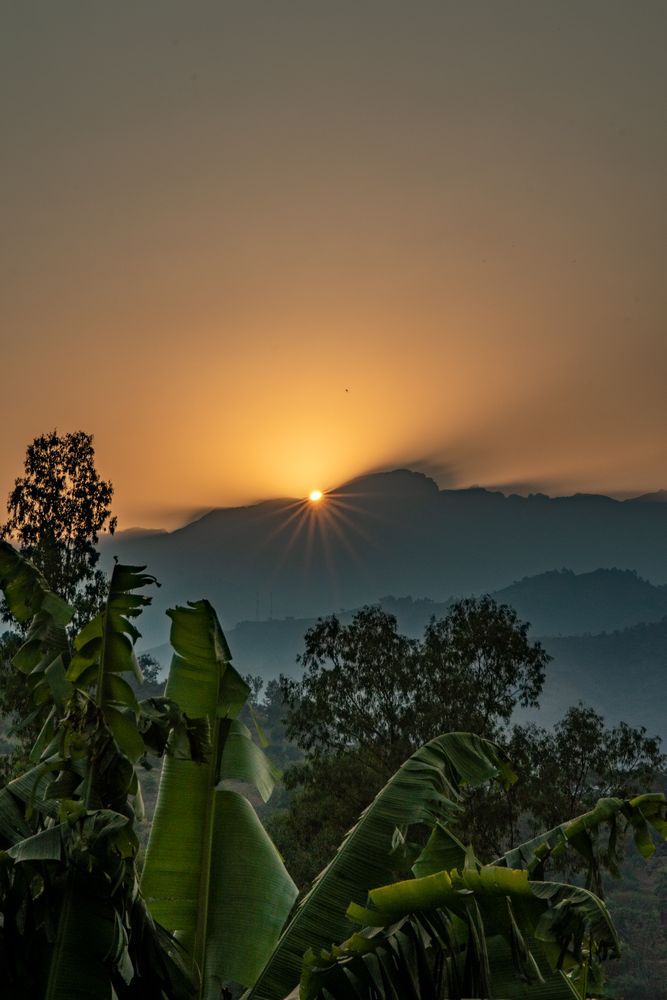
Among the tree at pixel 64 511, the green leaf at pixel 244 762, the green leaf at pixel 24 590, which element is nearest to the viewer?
the green leaf at pixel 24 590

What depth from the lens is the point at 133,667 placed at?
4680 mm

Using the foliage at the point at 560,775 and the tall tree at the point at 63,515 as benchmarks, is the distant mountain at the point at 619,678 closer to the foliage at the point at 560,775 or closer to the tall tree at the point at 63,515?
the foliage at the point at 560,775

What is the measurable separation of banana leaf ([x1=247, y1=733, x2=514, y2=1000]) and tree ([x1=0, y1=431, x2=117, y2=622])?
1337 cm

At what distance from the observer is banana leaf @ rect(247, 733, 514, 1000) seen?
4.90 meters

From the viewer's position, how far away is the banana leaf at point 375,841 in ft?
16.1

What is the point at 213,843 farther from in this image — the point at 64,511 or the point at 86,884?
the point at 64,511

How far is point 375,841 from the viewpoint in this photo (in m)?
5.43

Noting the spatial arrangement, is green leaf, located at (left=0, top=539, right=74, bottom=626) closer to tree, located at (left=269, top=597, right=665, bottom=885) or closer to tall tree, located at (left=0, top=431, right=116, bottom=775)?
tall tree, located at (left=0, top=431, right=116, bottom=775)

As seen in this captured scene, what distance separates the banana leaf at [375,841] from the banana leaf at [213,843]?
0.63 metres

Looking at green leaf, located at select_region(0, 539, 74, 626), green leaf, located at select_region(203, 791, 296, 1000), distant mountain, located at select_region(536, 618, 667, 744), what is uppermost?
distant mountain, located at select_region(536, 618, 667, 744)

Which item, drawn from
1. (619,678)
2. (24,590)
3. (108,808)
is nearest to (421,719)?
(24,590)

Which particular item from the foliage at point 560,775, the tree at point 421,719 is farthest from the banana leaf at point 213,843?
the tree at point 421,719

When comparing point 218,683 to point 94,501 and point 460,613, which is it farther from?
point 460,613

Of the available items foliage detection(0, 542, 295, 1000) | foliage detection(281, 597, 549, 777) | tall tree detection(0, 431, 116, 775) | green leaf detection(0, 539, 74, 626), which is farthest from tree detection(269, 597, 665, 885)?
green leaf detection(0, 539, 74, 626)
